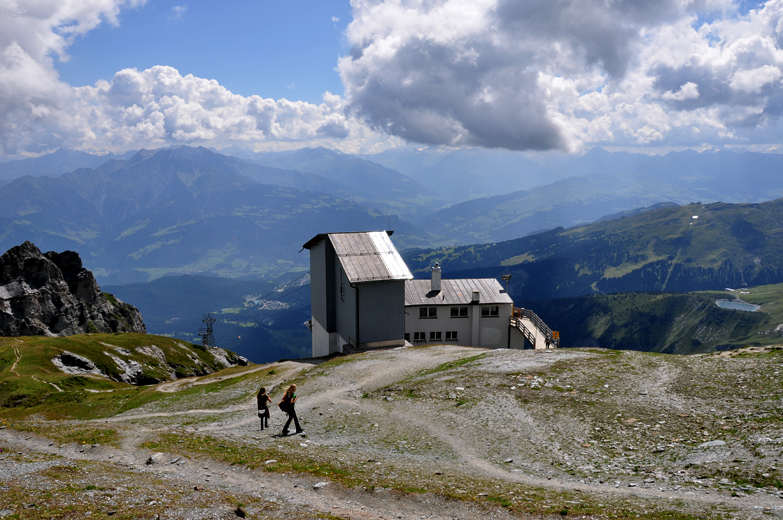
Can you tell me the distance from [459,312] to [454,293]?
310 centimetres

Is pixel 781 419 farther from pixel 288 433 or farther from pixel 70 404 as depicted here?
pixel 70 404

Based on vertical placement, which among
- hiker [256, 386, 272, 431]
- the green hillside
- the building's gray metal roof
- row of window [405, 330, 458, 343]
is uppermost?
the building's gray metal roof

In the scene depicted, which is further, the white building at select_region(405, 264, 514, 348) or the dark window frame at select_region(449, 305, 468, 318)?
the dark window frame at select_region(449, 305, 468, 318)

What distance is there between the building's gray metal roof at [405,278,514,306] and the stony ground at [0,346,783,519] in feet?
104

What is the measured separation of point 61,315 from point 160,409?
10370cm

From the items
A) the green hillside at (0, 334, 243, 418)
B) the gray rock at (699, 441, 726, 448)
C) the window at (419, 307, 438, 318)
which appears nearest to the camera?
the gray rock at (699, 441, 726, 448)

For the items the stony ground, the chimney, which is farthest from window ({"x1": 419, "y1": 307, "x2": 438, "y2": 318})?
the stony ground

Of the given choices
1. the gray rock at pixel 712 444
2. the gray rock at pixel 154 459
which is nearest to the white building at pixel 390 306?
the gray rock at pixel 154 459

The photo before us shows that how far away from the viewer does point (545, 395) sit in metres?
27.3

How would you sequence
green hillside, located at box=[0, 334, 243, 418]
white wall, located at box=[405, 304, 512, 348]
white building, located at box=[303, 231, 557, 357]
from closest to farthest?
green hillside, located at box=[0, 334, 243, 418] < white building, located at box=[303, 231, 557, 357] < white wall, located at box=[405, 304, 512, 348]

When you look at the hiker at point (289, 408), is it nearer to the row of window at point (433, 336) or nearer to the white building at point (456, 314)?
the white building at point (456, 314)

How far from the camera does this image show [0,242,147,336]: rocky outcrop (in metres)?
105

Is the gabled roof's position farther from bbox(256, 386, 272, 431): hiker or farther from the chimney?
bbox(256, 386, 272, 431): hiker

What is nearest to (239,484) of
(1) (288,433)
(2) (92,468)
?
(2) (92,468)
